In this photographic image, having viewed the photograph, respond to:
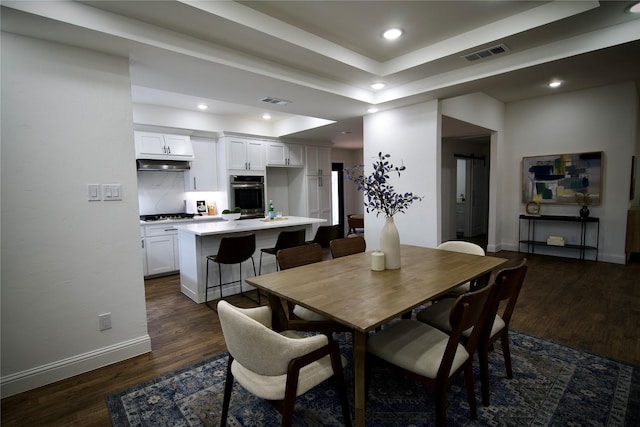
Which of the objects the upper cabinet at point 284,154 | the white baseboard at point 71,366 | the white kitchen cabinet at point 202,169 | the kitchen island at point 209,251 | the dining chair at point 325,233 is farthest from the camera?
the upper cabinet at point 284,154

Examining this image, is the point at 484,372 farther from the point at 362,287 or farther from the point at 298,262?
the point at 298,262

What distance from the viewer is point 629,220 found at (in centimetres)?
502

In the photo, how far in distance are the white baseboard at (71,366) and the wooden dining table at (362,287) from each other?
54.0 inches

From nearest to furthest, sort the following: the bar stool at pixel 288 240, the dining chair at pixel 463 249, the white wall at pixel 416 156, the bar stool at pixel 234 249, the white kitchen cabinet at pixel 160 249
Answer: the dining chair at pixel 463 249, the bar stool at pixel 234 249, the bar stool at pixel 288 240, the white wall at pixel 416 156, the white kitchen cabinet at pixel 160 249

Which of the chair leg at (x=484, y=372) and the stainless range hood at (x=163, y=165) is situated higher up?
the stainless range hood at (x=163, y=165)

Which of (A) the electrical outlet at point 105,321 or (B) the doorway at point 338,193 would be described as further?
(B) the doorway at point 338,193

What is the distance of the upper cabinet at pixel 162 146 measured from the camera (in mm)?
4906

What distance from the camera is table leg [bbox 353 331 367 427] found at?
1432mm

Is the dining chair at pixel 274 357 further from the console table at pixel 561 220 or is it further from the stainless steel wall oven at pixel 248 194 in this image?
the console table at pixel 561 220

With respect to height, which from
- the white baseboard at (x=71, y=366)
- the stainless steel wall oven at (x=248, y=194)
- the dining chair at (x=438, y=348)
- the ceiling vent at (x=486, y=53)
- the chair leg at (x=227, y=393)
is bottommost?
the white baseboard at (x=71, y=366)

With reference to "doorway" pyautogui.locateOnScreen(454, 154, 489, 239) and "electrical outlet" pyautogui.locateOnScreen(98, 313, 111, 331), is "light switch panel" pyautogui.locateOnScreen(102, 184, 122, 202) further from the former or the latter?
"doorway" pyautogui.locateOnScreen(454, 154, 489, 239)

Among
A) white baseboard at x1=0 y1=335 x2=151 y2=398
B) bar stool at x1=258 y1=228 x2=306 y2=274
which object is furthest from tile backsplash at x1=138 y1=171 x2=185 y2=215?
white baseboard at x1=0 y1=335 x2=151 y2=398

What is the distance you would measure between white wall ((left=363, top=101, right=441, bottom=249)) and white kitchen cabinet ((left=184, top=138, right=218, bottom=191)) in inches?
117

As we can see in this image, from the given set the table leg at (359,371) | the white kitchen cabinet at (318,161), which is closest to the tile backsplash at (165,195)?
the white kitchen cabinet at (318,161)
